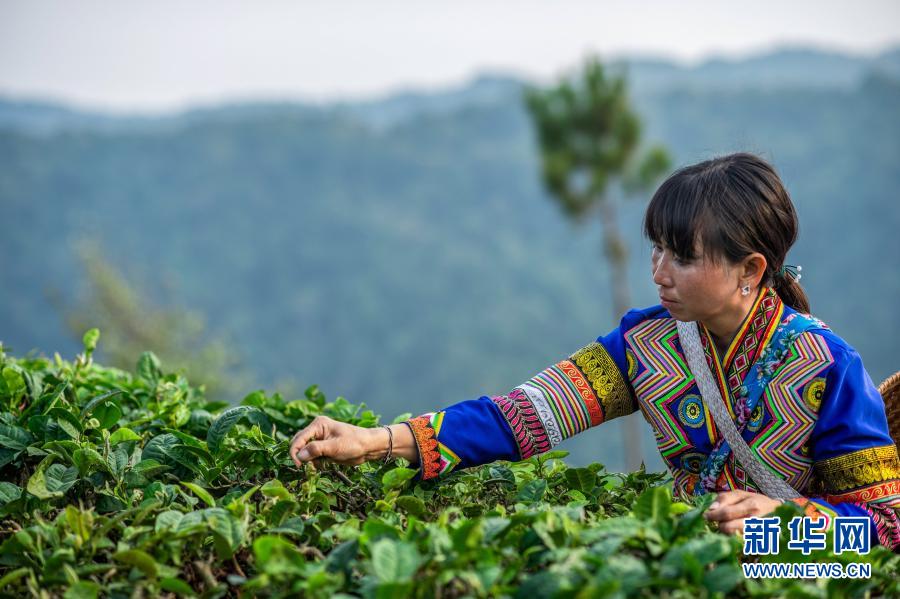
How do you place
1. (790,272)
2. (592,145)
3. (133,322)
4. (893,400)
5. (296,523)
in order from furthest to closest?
(133,322), (592,145), (893,400), (790,272), (296,523)

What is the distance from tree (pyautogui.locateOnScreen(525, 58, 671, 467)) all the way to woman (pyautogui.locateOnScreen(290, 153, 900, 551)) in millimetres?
12321

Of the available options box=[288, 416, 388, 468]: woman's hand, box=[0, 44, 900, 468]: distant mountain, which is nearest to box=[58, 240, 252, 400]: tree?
box=[0, 44, 900, 468]: distant mountain

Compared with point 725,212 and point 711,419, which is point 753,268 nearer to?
point 725,212

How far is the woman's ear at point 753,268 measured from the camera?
1665 mm

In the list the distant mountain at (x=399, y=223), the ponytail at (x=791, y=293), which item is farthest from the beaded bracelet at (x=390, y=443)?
the distant mountain at (x=399, y=223)

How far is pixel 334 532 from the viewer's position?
126 centimetres

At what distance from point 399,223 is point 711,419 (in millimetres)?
51128

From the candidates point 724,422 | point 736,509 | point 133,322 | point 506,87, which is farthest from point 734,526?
point 506,87

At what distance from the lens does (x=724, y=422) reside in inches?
65.4

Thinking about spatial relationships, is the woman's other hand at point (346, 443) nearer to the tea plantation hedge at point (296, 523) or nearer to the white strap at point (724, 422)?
the tea plantation hedge at point (296, 523)

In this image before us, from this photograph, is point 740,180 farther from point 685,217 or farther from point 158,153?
point 158,153

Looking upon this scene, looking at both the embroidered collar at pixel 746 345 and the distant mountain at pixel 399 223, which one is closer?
the embroidered collar at pixel 746 345

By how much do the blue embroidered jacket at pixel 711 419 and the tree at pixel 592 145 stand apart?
12.3 meters

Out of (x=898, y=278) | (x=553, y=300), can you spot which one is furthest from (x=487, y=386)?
(x=898, y=278)
